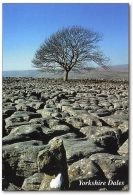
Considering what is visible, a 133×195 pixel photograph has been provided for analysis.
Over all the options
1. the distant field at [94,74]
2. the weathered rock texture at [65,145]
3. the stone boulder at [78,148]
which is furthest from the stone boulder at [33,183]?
the distant field at [94,74]

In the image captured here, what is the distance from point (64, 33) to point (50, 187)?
7.96 feet

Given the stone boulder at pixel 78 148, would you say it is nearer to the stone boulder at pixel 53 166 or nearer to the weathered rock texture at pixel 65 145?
the weathered rock texture at pixel 65 145

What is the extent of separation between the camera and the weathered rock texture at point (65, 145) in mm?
2797

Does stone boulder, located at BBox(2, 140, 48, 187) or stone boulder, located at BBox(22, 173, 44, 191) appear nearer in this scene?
stone boulder, located at BBox(22, 173, 44, 191)

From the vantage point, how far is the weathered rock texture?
110 inches

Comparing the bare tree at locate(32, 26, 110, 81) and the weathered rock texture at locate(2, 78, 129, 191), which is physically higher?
the bare tree at locate(32, 26, 110, 81)

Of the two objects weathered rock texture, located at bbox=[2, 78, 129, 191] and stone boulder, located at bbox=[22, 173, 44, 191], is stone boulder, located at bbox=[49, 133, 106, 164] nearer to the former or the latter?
weathered rock texture, located at bbox=[2, 78, 129, 191]

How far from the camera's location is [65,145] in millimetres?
3129

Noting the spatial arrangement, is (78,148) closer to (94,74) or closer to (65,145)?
(65,145)

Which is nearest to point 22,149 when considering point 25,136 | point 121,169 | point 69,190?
point 25,136

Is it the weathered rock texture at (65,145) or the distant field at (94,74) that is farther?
the distant field at (94,74)

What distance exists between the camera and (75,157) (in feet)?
9.66

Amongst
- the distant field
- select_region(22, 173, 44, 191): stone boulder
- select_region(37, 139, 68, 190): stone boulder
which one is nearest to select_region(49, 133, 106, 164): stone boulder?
select_region(37, 139, 68, 190): stone boulder

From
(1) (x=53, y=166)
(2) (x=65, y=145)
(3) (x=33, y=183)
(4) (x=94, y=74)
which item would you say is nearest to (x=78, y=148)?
(2) (x=65, y=145)
